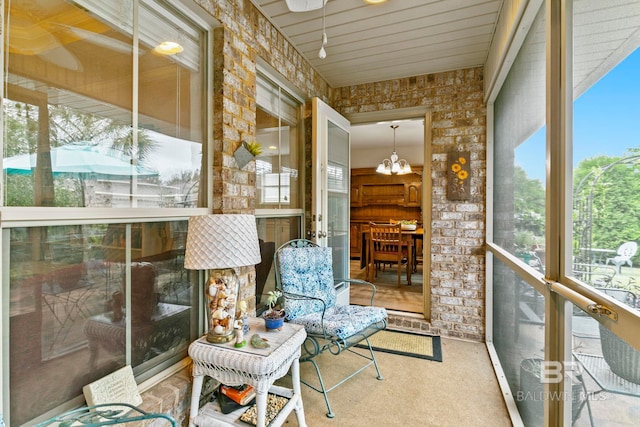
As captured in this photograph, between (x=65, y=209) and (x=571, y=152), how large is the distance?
6.50 ft

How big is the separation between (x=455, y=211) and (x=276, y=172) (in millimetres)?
1888

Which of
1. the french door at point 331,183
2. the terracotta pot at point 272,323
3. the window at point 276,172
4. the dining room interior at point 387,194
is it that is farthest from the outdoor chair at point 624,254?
the dining room interior at point 387,194

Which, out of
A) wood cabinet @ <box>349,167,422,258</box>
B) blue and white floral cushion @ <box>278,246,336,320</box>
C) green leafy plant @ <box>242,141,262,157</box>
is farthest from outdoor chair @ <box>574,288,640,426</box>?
wood cabinet @ <box>349,167,422,258</box>

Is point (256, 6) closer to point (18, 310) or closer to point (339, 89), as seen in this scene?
point (339, 89)

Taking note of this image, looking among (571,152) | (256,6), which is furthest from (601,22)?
(256,6)

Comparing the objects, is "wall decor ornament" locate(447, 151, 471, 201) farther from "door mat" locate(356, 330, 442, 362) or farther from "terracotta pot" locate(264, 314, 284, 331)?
"terracotta pot" locate(264, 314, 284, 331)

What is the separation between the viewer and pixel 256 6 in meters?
2.15

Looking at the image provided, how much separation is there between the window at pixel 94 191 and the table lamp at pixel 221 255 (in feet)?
0.88

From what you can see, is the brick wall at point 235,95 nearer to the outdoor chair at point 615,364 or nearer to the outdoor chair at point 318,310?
the outdoor chair at point 318,310

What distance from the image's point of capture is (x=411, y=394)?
2.13 meters

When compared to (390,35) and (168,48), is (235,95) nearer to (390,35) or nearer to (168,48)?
(168,48)

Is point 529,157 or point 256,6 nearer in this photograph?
point 529,157

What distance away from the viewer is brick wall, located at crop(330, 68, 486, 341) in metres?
3.03

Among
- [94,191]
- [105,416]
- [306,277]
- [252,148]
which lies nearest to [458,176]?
[306,277]
